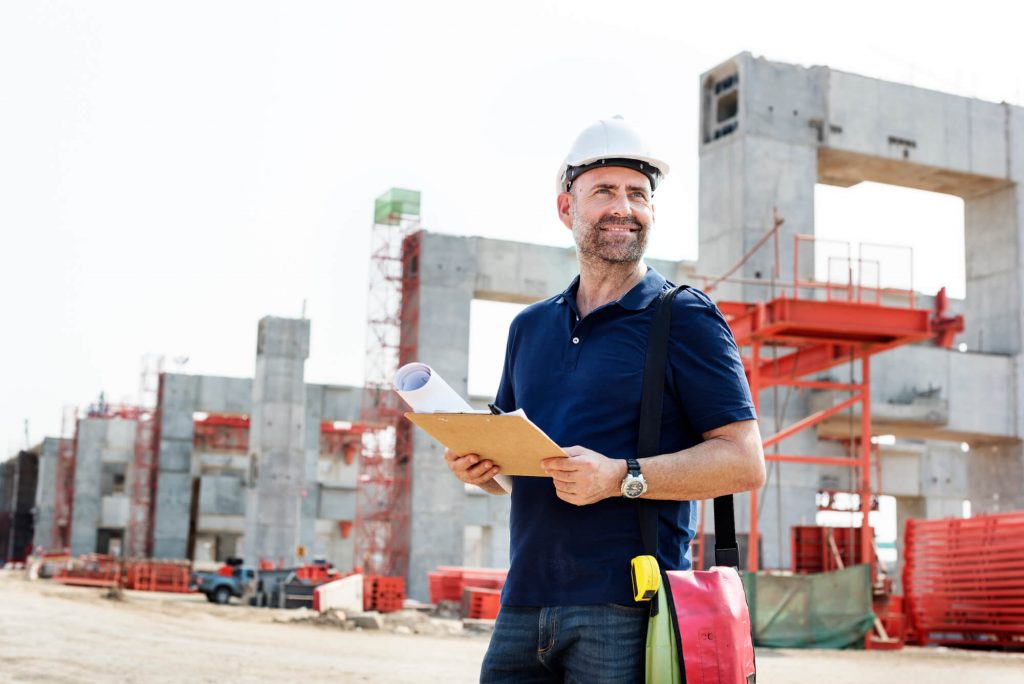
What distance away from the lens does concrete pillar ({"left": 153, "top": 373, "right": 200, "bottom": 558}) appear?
149 ft

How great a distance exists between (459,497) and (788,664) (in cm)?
1567

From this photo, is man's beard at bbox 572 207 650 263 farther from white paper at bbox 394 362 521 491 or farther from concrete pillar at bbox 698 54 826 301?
concrete pillar at bbox 698 54 826 301

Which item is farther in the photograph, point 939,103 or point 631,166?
point 939,103

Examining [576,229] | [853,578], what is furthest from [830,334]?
[576,229]

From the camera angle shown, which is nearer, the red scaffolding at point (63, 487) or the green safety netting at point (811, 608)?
the green safety netting at point (811, 608)

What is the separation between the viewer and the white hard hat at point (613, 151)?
2.67m

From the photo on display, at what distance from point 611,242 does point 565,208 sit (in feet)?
0.86

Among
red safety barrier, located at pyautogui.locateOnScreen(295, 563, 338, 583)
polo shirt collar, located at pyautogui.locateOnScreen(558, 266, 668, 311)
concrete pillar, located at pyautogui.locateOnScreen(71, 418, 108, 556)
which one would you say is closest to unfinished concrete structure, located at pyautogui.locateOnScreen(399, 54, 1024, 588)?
red safety barrier, located at pyautogui.locateOnScreen(295, 563, 338, 583)

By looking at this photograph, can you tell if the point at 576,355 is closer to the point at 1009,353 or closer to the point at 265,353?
the point at 1009,353

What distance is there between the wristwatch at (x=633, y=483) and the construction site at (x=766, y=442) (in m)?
9.03

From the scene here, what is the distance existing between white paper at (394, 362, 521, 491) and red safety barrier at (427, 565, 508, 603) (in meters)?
24.8

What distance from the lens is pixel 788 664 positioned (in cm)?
1433

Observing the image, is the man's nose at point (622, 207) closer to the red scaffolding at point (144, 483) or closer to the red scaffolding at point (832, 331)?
the red scaffolding at point (832, 331)

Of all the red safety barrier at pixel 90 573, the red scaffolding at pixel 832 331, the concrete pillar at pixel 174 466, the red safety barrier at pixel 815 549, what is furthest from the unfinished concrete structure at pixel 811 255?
the concrete pillar at pixel 174 466
